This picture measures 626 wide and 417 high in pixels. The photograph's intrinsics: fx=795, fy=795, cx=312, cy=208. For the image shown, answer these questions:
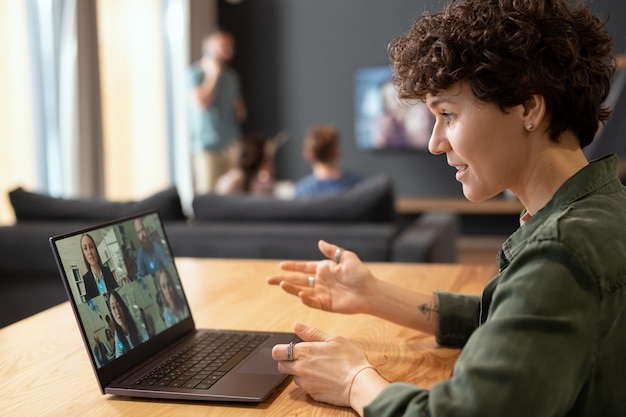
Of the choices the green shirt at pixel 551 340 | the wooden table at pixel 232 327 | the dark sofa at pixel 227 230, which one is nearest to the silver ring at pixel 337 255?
the wooden table at pixel 232 327

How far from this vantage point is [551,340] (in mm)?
822

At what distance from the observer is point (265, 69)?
8023 millimetres

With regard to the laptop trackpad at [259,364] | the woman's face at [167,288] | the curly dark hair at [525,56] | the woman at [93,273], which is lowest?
the laptop trackpad at [259,364]

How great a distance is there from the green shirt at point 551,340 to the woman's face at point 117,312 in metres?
0.42

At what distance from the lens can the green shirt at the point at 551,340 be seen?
0.81 metres

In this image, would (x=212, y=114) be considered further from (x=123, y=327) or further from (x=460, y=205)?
(x=123, y=327)

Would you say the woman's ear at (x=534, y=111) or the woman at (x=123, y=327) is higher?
the woman's ear at (x=534, y=111)

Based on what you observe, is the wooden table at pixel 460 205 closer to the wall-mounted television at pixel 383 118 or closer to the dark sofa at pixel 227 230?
the wall-mounted television at pixel 383 118

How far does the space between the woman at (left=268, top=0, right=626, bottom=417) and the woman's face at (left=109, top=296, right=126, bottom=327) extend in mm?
262

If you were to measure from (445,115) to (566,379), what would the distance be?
1.27 ft

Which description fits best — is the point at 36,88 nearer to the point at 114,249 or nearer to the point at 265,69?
the point at 265,69

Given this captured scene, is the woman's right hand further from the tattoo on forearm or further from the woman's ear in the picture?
the woman's ear

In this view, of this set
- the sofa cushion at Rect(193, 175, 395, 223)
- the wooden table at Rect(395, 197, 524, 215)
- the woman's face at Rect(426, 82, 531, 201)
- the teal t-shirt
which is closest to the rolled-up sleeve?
the woman's face at Rect(426, 82, 531, 201)

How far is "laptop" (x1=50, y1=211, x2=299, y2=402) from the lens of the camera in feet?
3.51
